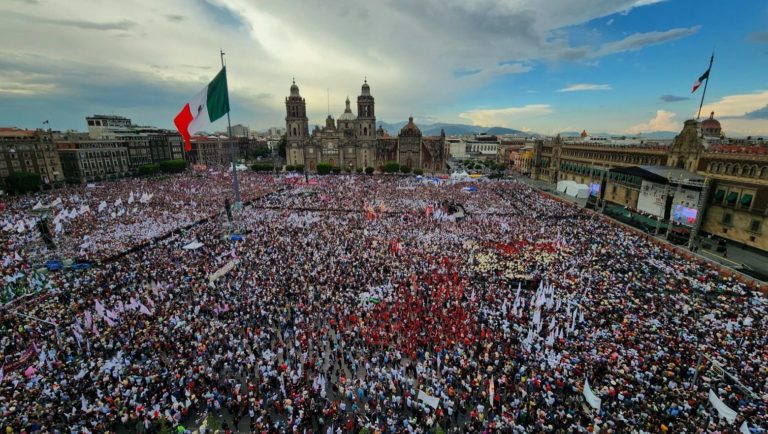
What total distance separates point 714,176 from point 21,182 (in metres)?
94.1

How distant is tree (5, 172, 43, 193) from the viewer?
53.7 metres

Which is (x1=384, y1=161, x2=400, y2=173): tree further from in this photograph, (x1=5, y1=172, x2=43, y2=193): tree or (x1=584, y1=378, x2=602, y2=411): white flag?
(x1=584, y1=378, x2=602, y2=411): white flag

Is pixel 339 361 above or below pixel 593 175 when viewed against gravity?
below

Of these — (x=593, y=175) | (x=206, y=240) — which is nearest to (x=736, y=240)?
(x=593, y=175)

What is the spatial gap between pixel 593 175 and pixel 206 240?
184ft

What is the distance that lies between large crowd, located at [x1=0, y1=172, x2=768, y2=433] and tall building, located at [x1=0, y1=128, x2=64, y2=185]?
43.0 metres

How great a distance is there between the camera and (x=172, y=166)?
3280 inches

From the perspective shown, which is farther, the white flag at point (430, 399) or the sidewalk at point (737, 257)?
the sidewalk at point (737, 257)

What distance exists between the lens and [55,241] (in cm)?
2825

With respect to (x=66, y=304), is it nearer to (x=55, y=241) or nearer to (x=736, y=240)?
(x=55, y=241)

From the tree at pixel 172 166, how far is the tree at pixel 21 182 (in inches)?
1057

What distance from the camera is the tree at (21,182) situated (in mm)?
53656

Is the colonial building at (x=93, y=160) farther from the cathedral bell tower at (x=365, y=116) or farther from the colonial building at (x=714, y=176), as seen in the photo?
the colonial building at (x=714, y=176)

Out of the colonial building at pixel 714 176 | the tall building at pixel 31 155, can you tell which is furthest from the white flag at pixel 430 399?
the tall building at pixel 31 155
